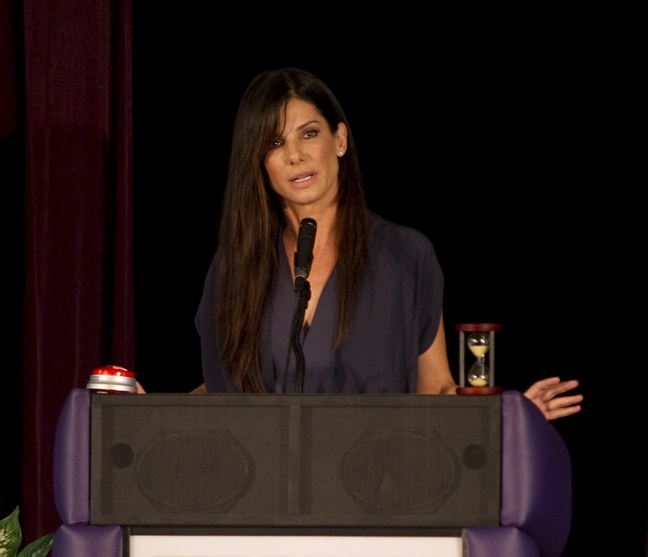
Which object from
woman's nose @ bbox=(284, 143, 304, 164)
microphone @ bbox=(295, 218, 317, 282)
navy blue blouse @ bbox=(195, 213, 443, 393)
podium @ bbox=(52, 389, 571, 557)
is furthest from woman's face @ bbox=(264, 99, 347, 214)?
podium @ bbox=(52, 389, 571, 557)

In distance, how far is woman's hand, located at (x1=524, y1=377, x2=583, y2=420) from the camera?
1657mm

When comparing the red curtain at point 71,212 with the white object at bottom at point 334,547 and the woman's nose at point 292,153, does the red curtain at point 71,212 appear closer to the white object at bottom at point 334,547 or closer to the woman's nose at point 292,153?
the woman's nose at point 292,153

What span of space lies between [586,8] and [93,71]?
138 centimetres

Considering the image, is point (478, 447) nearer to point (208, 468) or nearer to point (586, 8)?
point (208, 468)

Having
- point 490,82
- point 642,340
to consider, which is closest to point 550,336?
point 642,340

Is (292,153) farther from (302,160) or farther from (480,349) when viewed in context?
(480,349)

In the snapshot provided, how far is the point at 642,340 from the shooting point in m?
2.86

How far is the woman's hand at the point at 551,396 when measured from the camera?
5.44ft

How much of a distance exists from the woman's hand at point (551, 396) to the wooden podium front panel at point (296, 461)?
0.27m

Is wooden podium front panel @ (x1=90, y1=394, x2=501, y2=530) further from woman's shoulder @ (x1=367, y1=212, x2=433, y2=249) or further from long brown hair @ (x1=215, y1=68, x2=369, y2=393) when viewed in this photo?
woman's shoulder @ (x1=367, y1=212, x2=433, y2=249)

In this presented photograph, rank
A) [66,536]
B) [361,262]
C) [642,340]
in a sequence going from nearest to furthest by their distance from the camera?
[66,536] < [361,262] < [642,340]

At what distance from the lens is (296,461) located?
1411mm

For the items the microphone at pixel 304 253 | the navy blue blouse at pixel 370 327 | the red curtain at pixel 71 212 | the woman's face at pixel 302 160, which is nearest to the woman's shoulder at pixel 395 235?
the navy blue blouse at pixel 370 327

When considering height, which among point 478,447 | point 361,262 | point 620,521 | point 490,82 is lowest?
point 620,521
